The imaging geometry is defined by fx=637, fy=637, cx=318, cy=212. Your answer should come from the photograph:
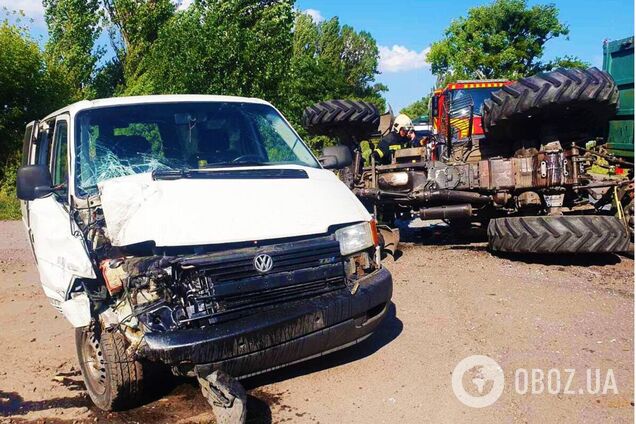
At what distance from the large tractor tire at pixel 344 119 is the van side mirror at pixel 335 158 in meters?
3.51

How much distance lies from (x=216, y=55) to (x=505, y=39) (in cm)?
2260

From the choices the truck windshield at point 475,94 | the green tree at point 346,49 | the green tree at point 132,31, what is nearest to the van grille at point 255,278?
the truck windshield at point 475,94

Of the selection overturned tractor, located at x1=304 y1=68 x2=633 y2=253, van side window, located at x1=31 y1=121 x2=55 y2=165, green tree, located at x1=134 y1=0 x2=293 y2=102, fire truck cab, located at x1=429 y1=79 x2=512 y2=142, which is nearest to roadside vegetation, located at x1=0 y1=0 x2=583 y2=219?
green tree, located at x1=134 y1=0 x2=293 y2=102

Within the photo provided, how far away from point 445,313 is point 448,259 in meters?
2.41

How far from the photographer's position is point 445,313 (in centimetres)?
578

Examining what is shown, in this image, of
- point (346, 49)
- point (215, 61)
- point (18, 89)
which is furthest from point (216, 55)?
point (346, 49)

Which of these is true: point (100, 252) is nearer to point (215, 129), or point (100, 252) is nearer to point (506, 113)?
point (215, 129)

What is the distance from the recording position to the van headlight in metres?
4.31

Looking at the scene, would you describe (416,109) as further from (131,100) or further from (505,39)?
(131,100)

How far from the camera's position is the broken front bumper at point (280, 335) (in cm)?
350

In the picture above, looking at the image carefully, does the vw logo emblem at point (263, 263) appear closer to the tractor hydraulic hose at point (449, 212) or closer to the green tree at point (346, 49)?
the tractor hydraulic hose at point (449, 212)

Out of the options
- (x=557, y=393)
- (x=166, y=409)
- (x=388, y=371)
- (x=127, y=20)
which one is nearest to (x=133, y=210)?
(x=166, y=409)

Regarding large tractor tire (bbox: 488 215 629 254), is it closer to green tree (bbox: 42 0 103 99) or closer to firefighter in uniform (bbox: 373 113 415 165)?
firefighter in uniform (bbox: 373 113 415 165)

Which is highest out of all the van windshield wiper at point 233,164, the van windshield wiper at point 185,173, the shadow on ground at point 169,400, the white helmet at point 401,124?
the white helmet at point 401,124
